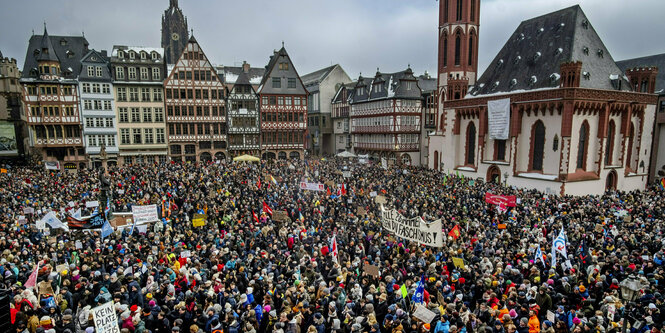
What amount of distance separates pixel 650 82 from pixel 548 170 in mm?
13301

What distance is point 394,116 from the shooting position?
50281mm

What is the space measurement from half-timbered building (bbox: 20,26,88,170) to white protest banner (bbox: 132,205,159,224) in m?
30.8

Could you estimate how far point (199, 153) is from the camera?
156 feet

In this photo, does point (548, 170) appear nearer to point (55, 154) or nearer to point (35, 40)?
point (55, 154)

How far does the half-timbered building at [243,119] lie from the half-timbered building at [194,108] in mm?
1054

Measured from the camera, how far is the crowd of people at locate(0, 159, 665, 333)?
9133mm

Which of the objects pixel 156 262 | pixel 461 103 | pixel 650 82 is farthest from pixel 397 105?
pixel 156 262

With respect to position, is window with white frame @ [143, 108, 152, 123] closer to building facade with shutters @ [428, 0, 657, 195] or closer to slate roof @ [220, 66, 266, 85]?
slate roof @ [220, 66, 266, 85]

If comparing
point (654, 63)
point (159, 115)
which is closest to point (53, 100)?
point (159, 115)

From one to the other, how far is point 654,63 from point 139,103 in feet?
188

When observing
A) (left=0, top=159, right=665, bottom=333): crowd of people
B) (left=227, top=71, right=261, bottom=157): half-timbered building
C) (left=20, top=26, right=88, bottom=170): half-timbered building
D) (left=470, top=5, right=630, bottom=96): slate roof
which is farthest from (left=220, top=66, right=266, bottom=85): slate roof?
(left=470, top=5, right=630, bottom=96): slate roof

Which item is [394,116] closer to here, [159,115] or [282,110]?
[282,110]

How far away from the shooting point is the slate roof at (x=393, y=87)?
1975 inches

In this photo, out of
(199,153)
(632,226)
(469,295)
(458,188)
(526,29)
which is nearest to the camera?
(469,295)
